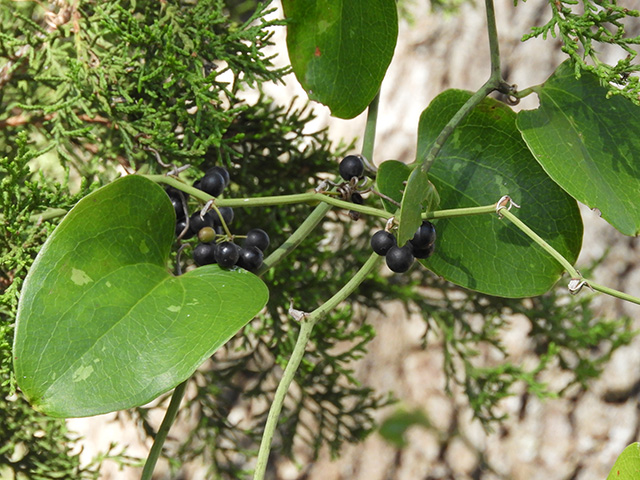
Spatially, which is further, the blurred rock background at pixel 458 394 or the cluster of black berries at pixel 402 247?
the blurred rock background at pixel 458 394

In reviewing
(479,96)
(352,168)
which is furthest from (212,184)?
(479,96)

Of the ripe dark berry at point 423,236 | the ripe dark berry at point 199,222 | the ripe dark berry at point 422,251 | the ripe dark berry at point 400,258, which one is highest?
the ripe dark berry at point 423,236

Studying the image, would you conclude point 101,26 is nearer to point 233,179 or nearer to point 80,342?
point 233,179

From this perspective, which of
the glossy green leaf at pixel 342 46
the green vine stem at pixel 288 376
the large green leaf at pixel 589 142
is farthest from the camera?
the glossy green leaf at pixel 342 46

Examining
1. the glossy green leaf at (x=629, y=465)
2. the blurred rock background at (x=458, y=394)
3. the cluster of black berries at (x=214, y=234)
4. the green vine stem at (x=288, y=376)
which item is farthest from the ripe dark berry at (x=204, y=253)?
the blurred rock background at (x=458, y=394)

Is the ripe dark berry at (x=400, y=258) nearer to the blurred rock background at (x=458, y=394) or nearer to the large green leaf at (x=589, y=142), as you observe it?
the large green leaf at (x=589, y=142)

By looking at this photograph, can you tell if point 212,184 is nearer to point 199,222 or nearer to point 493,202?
point 199,222
